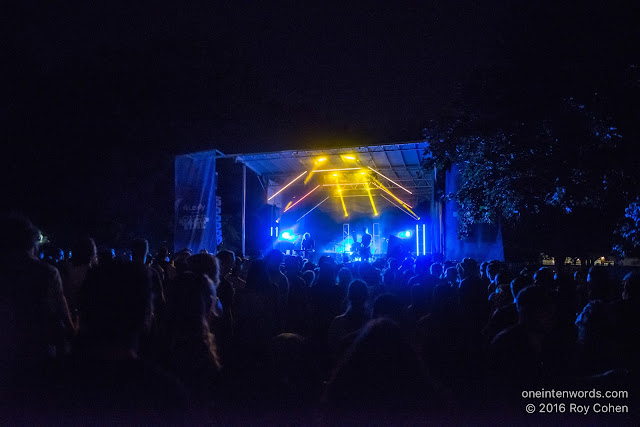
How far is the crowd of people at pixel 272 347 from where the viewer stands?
1.56 m

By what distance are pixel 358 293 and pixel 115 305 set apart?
2056 mm

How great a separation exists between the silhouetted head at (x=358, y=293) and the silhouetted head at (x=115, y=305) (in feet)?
6.30

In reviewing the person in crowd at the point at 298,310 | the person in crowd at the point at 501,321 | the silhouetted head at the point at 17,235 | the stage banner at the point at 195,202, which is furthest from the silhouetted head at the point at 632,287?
the stage banner at the point at 195,202

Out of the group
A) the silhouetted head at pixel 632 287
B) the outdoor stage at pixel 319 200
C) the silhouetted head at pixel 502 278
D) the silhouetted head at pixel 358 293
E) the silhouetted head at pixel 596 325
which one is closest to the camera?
the silhouetted head at pixel 596 325

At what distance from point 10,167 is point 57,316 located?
18.4 m

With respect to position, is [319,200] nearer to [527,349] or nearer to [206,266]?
[206,266]

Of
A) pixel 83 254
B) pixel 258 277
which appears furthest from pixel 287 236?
pixel 258 277

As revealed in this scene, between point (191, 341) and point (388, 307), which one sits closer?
point (191, 341)

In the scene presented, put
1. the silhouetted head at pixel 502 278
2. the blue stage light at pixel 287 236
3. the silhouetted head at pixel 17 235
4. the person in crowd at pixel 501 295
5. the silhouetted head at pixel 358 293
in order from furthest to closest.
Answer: the blue stage light at pixel 287 236 < the silhouetted head at pixel 502 278 < the person in crowd at pixel 501 295 < the silhouetted head at pixel 358 293 < the silhouetted head at pixel 17 235

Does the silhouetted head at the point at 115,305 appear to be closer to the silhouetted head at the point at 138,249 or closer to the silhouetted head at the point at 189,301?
the silhouetted head at the point at 189,301

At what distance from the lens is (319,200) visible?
2231 cm

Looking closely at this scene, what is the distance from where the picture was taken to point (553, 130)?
20.0 ft

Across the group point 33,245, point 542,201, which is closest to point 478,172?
point 542,201

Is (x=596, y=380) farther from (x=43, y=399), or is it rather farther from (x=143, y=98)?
(x=143, y=98)
